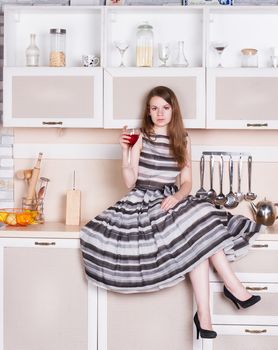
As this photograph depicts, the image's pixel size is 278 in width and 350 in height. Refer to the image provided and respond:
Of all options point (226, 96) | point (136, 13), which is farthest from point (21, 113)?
point (226, 96)

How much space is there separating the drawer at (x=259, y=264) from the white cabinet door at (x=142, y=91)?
710 mm

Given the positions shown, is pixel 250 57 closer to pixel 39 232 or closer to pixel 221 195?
pixel 221 195

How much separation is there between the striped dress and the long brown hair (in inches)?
11.5

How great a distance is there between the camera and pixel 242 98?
3.73 m

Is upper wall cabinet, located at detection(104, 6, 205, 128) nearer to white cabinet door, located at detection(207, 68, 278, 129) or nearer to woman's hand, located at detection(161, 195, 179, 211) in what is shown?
white cabinet door, located at detection(207, 68, 278, 129)

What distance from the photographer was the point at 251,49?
3.77m

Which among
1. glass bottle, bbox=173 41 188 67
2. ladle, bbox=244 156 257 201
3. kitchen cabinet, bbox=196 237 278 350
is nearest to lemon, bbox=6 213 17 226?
kitchen cabinet, bbox=196 237 278 350

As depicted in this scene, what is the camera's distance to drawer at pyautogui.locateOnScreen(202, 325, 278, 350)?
353cm

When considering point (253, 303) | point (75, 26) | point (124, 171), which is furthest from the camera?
point (75, 26)

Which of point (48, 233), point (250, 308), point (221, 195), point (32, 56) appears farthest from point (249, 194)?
point (32, 56)

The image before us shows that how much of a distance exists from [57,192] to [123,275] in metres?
0.87

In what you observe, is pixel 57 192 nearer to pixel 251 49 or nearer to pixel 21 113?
pixel 21 113

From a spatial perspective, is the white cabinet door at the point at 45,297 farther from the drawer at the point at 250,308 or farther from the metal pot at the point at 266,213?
the metal pot at the point at 266,213

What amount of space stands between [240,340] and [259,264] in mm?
388
